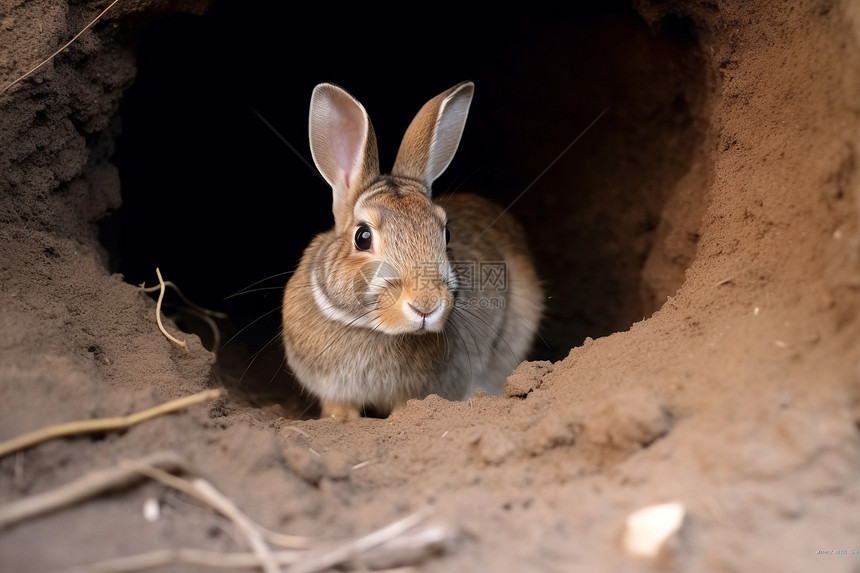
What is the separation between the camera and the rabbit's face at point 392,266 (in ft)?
11.3

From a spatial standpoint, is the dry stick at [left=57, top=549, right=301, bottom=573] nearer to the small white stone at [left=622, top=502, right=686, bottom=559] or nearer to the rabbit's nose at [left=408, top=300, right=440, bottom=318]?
the small white stone at [left=622, top=502, right=686, bottom=559]

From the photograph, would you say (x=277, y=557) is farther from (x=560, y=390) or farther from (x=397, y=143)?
(x=397, y=143)

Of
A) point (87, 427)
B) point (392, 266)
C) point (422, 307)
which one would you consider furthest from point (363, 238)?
point (87, 427)

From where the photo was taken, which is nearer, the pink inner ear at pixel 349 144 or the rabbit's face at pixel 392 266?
the rabbit's face at pixel 392 266

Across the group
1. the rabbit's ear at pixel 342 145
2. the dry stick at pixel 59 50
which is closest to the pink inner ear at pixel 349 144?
the rabbit's ear at pixel 342 145

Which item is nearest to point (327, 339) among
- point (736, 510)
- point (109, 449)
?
point (109, 449)

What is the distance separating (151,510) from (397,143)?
5293 mm

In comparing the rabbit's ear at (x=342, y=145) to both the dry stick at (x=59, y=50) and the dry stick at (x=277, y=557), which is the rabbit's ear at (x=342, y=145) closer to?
the dry stick at (x=59, y=50)

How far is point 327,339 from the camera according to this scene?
4.21 metres

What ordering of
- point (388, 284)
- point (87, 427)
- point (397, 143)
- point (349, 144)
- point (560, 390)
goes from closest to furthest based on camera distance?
point (87, 427) < point (560, 390) < point (388, 284) < point (349, 144) < point (397, 143)

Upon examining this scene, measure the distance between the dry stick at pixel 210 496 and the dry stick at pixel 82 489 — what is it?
0.02 m

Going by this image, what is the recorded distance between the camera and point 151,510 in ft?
6.62

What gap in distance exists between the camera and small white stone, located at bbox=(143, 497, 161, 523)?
200cm

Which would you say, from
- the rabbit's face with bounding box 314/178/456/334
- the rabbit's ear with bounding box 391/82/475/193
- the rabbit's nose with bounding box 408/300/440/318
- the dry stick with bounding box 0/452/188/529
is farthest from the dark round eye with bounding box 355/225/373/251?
the dry stick with bounding box 0/452/188/529
